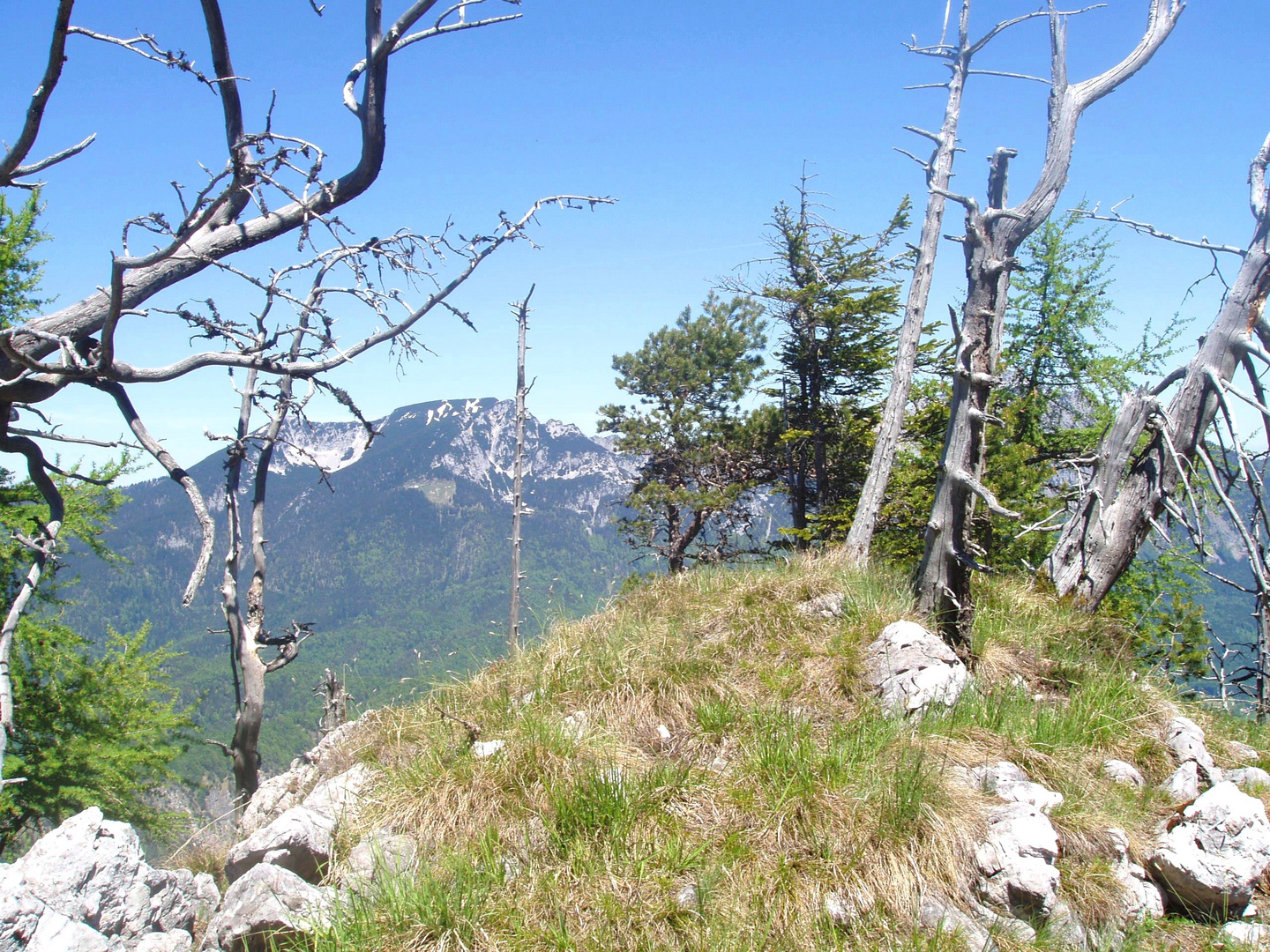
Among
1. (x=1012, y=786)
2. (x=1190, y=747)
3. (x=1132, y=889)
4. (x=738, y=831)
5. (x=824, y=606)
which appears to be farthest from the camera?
(x=824, y=606)

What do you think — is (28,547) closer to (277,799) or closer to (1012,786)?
(277,799)

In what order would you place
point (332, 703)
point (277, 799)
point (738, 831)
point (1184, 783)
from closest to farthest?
point (738, 831), point (1184, 783), point (277, 799), point (332, 703)

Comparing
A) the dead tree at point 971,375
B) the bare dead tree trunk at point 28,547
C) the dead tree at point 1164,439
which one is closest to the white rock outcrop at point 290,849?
the bare dead tree trunk at point 28,547

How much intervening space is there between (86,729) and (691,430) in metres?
18.4

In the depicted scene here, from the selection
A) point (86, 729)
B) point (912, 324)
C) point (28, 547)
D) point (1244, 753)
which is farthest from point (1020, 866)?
point (86, 729)

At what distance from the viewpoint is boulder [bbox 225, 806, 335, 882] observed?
3740 millimetres

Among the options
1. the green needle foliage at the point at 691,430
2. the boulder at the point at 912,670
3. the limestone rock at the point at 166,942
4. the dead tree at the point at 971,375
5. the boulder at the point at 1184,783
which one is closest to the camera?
the limestone rock at the point at 166,942

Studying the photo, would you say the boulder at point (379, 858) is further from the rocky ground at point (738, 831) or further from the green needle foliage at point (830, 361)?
the green needle foliage at point (830, 361)

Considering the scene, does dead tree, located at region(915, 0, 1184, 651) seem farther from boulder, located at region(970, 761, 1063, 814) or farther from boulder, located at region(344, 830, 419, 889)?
boulder, located at region(344, 830, 419, 889)

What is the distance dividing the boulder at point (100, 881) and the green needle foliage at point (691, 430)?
→ 18801 millimetres

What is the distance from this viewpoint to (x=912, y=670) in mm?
Answer: 5273

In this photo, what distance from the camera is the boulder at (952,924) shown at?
3158 millimetres

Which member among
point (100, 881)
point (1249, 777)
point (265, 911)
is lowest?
point (1249, 777)

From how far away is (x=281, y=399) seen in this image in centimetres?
627
